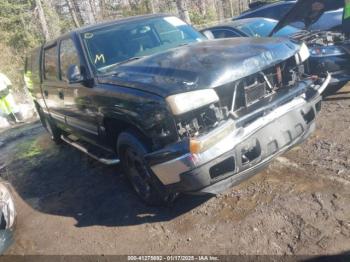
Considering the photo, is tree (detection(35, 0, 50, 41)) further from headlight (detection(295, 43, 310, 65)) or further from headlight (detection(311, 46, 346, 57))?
headlight (detection(295, 43, 310, 65))

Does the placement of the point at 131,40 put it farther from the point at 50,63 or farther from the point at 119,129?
the point at 50,63

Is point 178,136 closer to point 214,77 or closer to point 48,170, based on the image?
point 214,77

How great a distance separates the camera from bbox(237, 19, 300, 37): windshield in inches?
262

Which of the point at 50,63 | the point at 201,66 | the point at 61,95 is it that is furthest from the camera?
the point at 50,63

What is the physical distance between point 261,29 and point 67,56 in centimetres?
378

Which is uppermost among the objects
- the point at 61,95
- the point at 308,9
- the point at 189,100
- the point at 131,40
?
the point at 131,40

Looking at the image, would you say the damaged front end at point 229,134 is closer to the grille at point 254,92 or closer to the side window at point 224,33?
the grille at point 254,92

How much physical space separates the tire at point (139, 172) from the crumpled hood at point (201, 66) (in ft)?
1.74

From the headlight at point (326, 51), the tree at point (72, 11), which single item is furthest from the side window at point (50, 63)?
the tree at point (72, 11)

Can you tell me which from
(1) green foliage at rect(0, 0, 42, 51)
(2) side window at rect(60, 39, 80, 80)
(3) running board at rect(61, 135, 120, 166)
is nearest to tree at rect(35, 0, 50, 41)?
(1) green foliage at rect(0, 0, 42, 51)

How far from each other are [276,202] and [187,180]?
98 cm

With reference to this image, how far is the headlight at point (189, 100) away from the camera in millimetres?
2900

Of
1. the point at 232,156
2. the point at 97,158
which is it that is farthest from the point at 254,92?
the point at 97,158

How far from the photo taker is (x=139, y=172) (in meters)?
3.78
